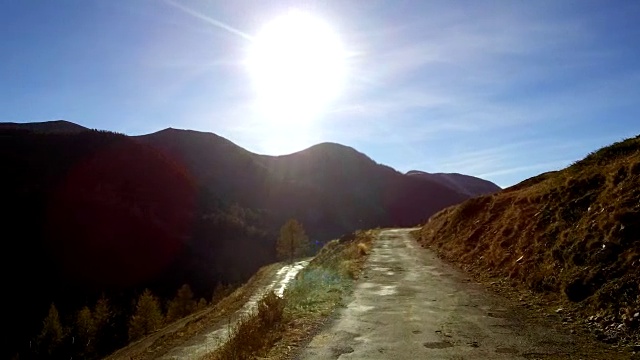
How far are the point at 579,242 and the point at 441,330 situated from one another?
542 cm

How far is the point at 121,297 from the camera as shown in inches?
5167

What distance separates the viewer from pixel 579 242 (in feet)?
43.5

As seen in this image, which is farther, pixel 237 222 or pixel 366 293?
pixel 237 222

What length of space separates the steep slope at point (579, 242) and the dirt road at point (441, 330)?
1168 millimetres

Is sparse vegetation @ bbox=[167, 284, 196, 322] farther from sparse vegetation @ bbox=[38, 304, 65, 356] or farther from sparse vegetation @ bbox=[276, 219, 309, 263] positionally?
sparse vegetation @ bbox=[276, 219, 309, 263]

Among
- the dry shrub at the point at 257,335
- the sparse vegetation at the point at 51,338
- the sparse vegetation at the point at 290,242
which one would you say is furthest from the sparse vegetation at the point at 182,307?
the dry shrub at the point at 257,335

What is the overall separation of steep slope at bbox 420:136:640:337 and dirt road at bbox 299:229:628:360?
1.17m

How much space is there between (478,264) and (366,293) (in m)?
6.23

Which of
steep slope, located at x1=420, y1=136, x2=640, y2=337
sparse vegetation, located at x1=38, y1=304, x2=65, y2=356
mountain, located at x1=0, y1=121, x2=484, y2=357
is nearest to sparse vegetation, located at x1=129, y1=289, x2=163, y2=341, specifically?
sparse vegetation, located at x1=38, y1=304, x2=65, y2=356

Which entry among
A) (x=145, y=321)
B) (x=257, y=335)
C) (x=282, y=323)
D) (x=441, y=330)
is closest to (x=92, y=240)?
(x=145, y=321)

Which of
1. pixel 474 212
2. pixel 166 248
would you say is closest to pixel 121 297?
pixel 166 248

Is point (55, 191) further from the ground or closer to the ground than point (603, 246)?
further from the ground

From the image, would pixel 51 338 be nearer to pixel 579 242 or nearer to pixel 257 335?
pixel 257 335

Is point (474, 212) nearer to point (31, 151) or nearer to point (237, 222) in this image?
point (237, 222)
